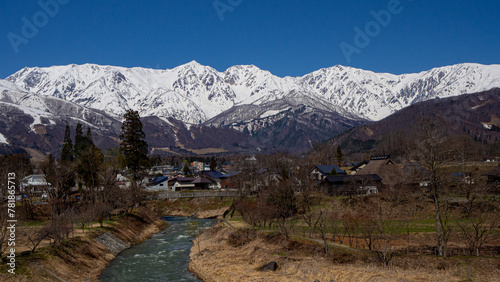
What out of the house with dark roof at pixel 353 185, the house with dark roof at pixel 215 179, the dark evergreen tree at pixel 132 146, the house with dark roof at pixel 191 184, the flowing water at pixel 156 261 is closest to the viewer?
the flowing water at pixel 156 261

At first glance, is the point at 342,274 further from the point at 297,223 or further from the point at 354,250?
the point at 297,223

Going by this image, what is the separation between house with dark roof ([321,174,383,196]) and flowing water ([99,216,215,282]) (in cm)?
2964

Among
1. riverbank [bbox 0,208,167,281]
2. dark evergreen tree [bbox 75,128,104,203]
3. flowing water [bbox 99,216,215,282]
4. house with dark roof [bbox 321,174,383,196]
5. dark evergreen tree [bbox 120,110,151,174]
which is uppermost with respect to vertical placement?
dark evergreen tree [bbox 120,110,151,174]

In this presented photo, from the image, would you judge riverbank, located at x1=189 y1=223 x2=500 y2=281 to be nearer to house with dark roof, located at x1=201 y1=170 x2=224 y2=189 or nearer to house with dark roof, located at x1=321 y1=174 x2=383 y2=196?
house with dark roof, located at x1=321 y1=174 x2=383 y2=196

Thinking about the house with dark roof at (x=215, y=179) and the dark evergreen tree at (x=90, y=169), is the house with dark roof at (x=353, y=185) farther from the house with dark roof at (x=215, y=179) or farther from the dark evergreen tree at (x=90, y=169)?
the house with dark roof at (x=215, y=179)

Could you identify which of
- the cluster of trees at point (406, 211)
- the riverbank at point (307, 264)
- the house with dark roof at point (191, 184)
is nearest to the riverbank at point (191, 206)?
the cluster of trees at point (406, 211)

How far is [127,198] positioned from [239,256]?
32932mm

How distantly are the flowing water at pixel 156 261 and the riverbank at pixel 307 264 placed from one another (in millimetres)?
1694

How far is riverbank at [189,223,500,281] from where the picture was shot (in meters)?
28.8

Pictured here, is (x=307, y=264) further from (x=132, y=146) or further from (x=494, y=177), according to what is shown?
(x=494, y=177)

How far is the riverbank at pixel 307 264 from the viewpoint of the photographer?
1133 inches

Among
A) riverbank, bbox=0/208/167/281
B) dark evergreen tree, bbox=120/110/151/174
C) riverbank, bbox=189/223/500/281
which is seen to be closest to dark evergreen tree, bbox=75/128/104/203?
dark evergreen tree, bbox=120/110/151/174

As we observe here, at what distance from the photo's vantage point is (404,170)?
85.3 meters

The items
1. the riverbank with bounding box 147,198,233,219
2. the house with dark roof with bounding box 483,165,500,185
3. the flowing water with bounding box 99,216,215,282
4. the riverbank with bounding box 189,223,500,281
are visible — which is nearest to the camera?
the riverbank with bounding box 189,223,500,281
